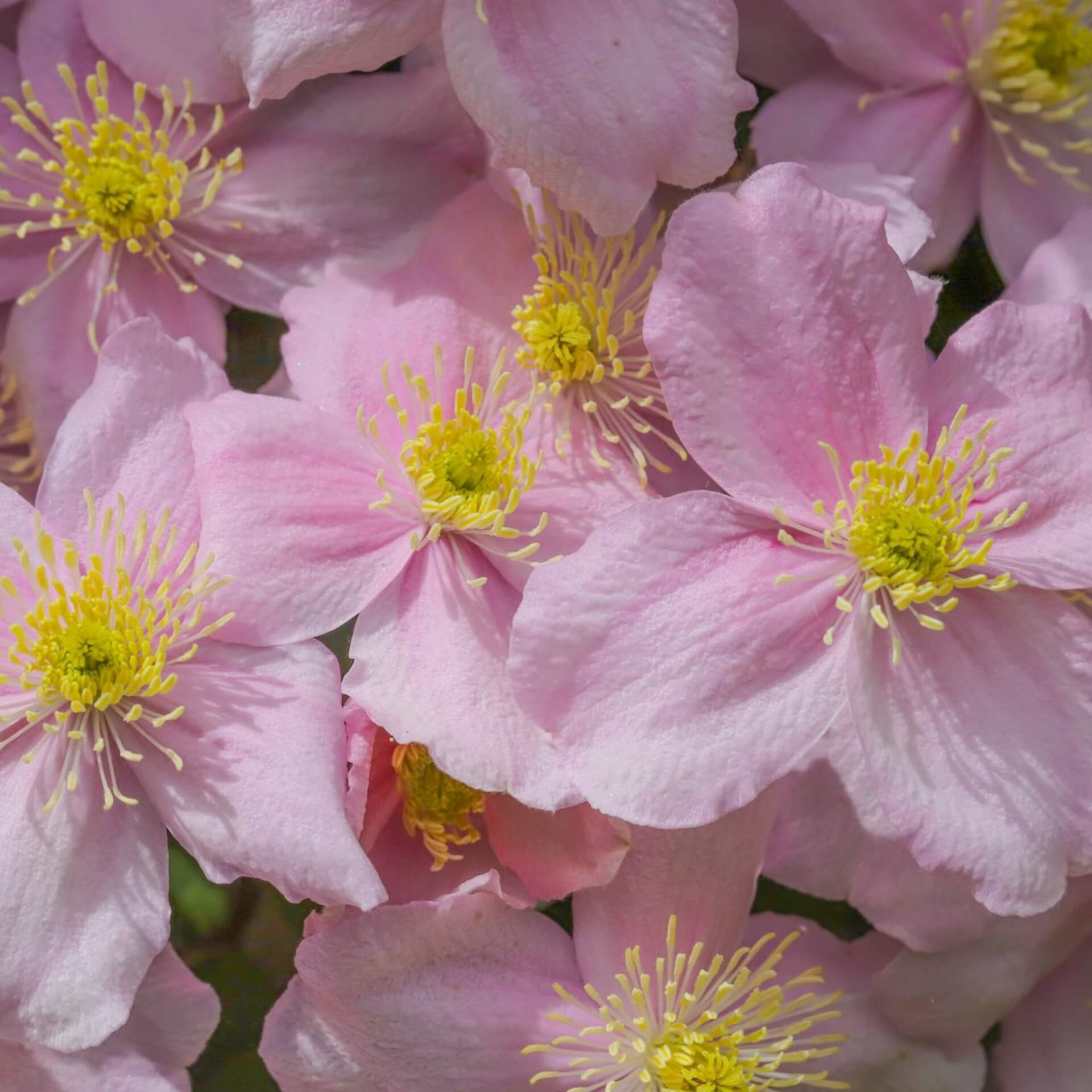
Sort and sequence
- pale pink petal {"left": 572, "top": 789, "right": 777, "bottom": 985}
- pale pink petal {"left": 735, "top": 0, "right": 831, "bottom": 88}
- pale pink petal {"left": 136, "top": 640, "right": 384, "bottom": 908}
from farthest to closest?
pale pink petal {"left": 735, "top": 0, "right": 831, "bottom": 88} < pale pink petal {"left": 572, "top": 789, "right": 777, "bottom": 985} < pale pink petal {"left": 136, "top": 640, "right": 384, "bottom": 908}

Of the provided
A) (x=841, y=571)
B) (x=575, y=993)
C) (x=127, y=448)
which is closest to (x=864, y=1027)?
(x=575, y=993)

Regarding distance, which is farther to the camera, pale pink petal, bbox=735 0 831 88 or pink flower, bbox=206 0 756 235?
pale pink petal, bbox=735 0 831 88

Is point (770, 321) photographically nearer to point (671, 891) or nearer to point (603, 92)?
point (603, 92)

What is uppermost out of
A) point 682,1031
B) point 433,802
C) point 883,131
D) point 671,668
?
point 883,131

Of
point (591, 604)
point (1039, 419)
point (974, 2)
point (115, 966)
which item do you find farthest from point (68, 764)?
point (974, 2)

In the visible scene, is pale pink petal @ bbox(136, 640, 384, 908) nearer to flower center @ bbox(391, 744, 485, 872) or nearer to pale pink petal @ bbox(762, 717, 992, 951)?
flower center @ bbox(391, 744, 485, 872)

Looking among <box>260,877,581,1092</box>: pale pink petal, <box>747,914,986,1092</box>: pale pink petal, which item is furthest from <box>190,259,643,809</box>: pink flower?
<box>747,914,986,1092</box>: pale pink petal

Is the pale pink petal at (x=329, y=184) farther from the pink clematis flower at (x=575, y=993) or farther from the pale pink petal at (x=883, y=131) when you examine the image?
the pink clematis flower at (x=575, y=993)

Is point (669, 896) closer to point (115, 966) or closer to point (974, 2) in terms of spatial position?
point (115, 966)
